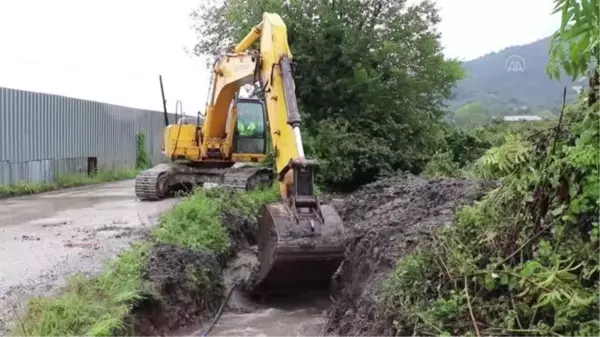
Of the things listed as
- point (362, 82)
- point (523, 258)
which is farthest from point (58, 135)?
point (523, 258)

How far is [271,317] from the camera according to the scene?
701 cm

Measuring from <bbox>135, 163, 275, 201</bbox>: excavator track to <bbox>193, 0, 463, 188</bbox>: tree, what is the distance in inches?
184

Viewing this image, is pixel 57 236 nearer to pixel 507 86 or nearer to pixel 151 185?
pixel 151 185

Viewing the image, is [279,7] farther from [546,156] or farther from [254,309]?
[546,156]

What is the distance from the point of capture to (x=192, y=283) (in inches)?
261

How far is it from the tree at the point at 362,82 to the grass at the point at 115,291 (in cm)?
903

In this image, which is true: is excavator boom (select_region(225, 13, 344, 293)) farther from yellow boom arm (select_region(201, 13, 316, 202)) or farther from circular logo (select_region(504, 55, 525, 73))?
circular logo (select_region(504, 55, 525, 73))

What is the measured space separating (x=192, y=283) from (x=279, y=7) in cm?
1398

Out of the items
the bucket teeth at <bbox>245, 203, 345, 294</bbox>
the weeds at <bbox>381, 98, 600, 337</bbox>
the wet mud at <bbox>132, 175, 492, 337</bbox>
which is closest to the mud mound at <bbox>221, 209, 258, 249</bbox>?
the wet mud at <bbox>132, 175, 492, 337</bbox>

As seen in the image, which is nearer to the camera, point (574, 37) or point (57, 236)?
point (574, 37)

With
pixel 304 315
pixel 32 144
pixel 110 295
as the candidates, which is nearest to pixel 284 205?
pixel 304 315

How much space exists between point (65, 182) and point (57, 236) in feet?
32.4

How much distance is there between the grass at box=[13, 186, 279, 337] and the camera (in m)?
4.54

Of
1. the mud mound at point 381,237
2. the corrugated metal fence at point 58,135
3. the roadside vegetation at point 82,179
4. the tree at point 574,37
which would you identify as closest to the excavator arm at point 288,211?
the mud mound at point 381,237
